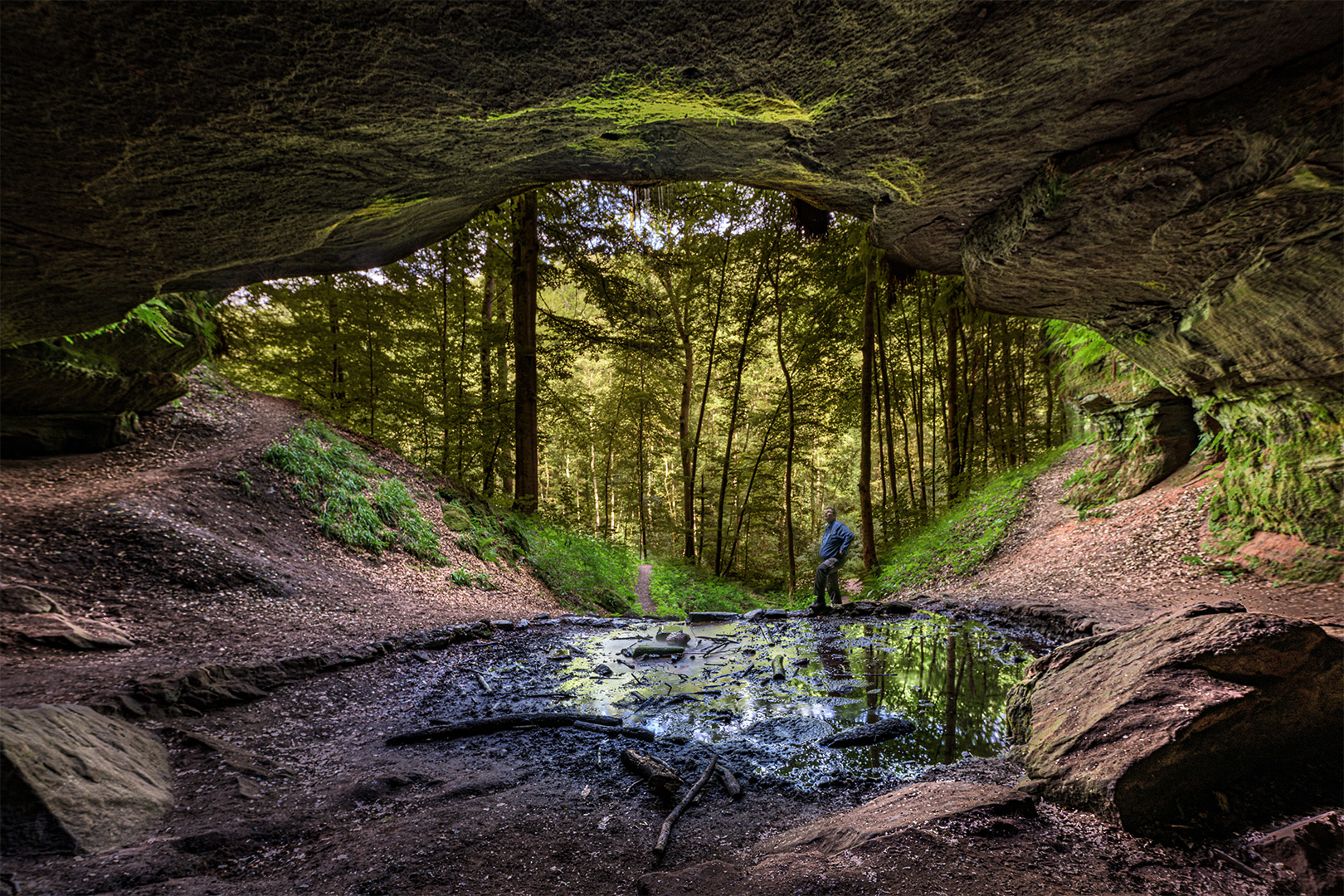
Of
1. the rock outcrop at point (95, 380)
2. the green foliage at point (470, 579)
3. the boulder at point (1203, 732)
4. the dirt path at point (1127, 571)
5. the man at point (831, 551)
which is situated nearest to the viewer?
the boulder at point (1203, 732)

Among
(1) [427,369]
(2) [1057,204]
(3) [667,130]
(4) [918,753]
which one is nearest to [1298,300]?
(2) [1057,204]

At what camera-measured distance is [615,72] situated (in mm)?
2191

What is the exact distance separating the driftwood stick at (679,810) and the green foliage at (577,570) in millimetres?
7118

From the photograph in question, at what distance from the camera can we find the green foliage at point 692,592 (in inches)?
473

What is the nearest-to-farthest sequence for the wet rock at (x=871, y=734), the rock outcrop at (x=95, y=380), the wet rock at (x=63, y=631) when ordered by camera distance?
the wet rock at (x=871, y=734) → the wet rock at (x=63, y=631) → the rock outcrop at (x=95, y=380)

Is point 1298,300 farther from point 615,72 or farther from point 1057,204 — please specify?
point 615,72

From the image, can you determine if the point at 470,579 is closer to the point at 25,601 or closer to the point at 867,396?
the point at 25,601

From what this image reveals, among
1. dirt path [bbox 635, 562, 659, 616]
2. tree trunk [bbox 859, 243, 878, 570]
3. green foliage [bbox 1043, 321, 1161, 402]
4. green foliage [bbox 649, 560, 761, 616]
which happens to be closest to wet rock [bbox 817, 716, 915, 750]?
dirt path [bbox 635, 562, 659, 616]

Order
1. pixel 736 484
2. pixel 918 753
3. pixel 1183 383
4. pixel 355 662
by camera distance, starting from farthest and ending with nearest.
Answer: pixel 736 484 → pixel 1183 383 → pixel 355 662 → pixel 918 753

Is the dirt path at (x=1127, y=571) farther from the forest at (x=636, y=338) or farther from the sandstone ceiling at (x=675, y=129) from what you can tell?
the forest at (x=636, y=338)

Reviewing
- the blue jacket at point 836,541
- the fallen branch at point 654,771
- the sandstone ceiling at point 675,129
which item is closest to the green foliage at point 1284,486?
the sandstone ceiling at point 675,129

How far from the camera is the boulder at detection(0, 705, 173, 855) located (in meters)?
1.92

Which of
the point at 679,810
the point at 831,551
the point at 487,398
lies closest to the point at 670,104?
the point at 679,810

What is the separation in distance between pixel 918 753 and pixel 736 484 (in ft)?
51.0
